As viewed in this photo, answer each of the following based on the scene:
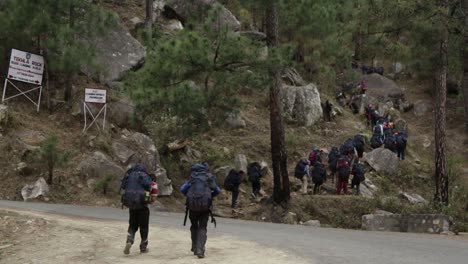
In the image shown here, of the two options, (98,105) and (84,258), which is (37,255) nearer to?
(84,258)

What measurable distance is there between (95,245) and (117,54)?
15.5 metres

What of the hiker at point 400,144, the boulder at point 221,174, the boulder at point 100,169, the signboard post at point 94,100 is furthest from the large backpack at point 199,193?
the hiker at point 400,144

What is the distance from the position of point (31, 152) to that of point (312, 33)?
1474cm

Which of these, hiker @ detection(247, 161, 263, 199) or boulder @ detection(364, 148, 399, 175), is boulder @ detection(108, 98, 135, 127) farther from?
boulder @ detection(364, 148, 399, 175)

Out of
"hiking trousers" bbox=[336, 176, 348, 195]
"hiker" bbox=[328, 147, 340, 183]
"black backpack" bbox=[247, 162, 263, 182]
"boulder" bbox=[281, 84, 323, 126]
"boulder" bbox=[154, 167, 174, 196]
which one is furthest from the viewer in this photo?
"boulder" bbox=[281, 84, 323, 126]

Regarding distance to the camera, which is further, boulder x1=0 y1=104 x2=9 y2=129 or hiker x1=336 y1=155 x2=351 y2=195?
hiker x1=336 y1=155 x2=351 y2=195

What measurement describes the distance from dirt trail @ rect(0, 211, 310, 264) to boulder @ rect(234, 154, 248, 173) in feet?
30.3

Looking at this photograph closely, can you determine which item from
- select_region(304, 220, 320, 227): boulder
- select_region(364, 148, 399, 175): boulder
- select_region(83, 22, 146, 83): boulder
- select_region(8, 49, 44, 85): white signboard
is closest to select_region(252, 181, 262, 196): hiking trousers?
select_region(304, 220, 320, 227): boulder

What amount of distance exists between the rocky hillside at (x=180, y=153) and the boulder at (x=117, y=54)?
0.15 ft

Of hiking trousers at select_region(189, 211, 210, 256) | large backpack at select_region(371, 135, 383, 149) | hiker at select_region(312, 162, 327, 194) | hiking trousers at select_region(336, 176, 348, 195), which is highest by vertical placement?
large backpack at select_region(371, 135, 383, 149)

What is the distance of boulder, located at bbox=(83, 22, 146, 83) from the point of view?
23.1 meters

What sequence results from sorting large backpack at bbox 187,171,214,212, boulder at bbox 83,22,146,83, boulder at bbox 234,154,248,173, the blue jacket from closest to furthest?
large backpack at bbox 187,171,214,212
the blue jacket
boulder at bbox 234,154,248,173
boulder at bbox 83,22,146,83

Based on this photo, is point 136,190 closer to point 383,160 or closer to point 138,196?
point 138,196

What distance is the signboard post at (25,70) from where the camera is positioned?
1992 centimetres
